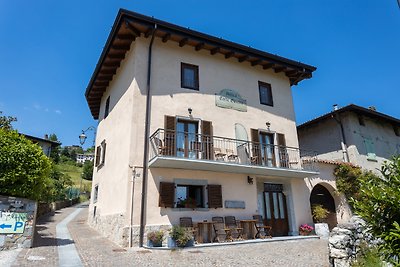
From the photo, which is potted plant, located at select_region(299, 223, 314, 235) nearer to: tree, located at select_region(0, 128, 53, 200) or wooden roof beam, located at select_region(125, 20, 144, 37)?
tree, located at select_region(0, 128, 53, 200)

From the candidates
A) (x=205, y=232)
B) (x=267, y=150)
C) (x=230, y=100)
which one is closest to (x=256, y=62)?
(x=230, y=100)

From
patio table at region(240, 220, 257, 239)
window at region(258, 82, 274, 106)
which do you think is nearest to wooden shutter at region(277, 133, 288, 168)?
Result: window at region(258, 82, 274, 106)

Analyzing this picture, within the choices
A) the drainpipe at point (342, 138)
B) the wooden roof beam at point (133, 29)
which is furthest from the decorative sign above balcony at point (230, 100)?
the drainpipe at point (342, 138)

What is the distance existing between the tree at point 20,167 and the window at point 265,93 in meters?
11.0

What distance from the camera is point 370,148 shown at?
18.0 metres

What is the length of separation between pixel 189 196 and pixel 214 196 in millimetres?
1046

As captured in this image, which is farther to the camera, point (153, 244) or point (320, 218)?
point (320, 218)

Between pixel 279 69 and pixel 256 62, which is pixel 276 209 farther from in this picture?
pixel 279 69

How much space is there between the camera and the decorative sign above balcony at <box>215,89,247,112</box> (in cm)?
1390

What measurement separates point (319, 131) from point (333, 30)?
1296cm

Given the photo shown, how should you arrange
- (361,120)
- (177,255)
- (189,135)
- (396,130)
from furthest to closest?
(396,130)
(361,120)
(189,135)
(177,255)

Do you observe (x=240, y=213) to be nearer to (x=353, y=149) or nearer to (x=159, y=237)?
(x=159, y=237)

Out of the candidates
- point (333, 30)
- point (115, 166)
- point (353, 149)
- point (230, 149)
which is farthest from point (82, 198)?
point (333, 30)

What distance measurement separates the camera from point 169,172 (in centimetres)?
1138
